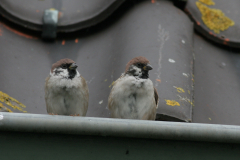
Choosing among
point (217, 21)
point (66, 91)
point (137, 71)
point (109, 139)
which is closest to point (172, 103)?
point (137, 71)

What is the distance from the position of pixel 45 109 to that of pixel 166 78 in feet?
2.55

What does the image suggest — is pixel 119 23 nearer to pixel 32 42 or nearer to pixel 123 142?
pixel 32 42

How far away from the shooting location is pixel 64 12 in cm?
286

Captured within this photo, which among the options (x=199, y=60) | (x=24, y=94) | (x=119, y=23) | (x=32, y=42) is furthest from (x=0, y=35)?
(x=199, y=60)

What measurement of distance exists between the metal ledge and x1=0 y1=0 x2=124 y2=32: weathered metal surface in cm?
152

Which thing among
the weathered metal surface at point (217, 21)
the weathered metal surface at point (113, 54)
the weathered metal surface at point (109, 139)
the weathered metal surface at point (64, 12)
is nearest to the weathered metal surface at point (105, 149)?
the weathered metal surface at point (109, 139)

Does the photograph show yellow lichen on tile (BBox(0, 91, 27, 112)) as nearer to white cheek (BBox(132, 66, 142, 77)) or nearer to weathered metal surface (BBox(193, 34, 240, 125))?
white cheek (BBox(132, 66, 142, 77))

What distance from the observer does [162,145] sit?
1.40 metres

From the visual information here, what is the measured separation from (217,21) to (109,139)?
1940mm

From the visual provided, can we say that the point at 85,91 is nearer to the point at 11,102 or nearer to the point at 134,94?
the point at 134,94

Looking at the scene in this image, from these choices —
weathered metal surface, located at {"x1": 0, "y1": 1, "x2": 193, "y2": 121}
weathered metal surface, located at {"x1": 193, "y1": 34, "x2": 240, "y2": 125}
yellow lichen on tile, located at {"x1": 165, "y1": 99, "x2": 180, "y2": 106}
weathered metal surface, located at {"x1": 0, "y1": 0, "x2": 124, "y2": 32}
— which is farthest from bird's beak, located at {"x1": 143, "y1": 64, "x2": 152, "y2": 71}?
weathered metal surface, located at {"x1": 0, "y1": 0, "x2": 124, "y2": 32}

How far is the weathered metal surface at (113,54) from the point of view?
7.39 feet

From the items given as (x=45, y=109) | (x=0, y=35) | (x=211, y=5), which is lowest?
(x=45, y=109)

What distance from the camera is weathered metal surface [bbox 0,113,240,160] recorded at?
1.32m
